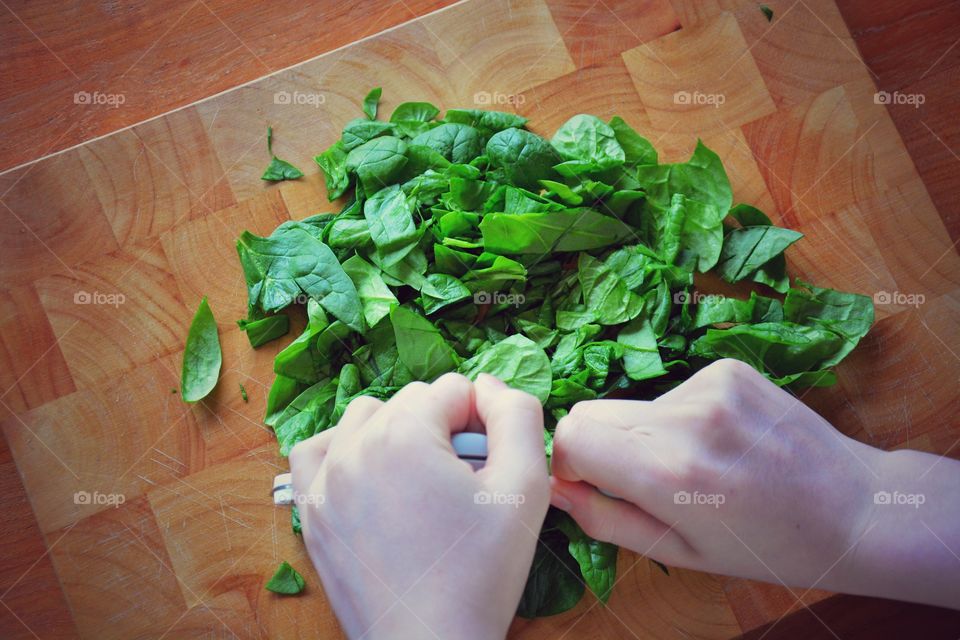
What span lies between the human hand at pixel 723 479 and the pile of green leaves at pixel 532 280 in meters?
0.06

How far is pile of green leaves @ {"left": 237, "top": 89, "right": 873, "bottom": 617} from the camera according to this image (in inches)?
33.8

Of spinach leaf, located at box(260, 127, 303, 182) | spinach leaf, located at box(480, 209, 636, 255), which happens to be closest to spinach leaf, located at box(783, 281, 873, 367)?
spinach leaf, located at box(480, 209, 636, 255)

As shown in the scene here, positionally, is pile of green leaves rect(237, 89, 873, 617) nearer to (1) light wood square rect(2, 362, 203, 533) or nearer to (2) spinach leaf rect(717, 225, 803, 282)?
(2) spinach leaf rect(717, 225, 803, 282)

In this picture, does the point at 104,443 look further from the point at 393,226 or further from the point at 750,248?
the point at 750,248

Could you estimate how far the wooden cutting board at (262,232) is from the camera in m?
0.91

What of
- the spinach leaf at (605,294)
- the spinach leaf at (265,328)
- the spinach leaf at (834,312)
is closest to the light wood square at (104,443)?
Answer: the spinach leaf at (265,328)

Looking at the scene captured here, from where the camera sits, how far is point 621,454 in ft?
2.50

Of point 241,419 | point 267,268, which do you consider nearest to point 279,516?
point 241,419

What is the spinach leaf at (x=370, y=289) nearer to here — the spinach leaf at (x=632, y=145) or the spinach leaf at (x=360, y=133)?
the spinach leaf at (x=360, y=133)

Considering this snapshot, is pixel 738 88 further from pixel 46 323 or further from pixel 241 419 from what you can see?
pixel 46 323

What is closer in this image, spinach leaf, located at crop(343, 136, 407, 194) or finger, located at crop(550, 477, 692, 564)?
finger, located at crop(550, 477, 692, 564)

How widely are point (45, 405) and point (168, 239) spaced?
0.27 meters

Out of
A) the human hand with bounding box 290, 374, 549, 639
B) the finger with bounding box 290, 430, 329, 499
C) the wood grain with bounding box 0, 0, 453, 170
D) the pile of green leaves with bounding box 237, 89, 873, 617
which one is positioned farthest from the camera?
the wood grain with bounding box 0, 0, 453, 170

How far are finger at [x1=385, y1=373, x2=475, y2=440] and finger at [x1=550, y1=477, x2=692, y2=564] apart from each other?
0.51 feet
